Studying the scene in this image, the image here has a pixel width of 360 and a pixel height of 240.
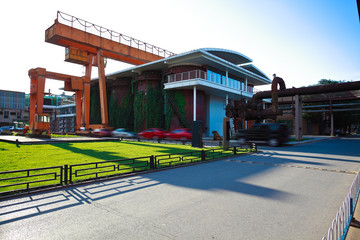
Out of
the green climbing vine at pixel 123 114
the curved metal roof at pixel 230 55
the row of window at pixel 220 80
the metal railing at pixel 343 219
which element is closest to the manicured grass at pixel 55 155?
the metal railing at pixel 343 219

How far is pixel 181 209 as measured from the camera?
432 cm

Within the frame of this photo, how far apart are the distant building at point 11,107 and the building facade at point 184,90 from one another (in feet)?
180

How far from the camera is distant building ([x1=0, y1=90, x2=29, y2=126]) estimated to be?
68.8 m

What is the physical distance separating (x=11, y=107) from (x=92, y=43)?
60.6 metres

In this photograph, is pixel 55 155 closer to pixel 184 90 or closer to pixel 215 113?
pixel 184 90

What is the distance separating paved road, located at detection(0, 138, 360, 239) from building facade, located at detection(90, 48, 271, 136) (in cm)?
2060

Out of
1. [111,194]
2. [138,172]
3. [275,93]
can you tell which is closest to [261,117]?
[275,93]

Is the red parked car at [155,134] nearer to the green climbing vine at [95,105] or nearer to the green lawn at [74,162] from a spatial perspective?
the green lawn at [74,162]

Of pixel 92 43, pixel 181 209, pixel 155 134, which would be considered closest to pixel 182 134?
pixel 155 134

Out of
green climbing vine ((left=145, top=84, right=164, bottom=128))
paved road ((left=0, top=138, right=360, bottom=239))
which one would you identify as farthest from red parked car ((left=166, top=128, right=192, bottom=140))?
paved road ((left=0, top=138, right=360, bottom=239))

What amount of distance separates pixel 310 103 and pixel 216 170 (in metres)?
46.9

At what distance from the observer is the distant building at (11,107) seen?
6875 centimetres

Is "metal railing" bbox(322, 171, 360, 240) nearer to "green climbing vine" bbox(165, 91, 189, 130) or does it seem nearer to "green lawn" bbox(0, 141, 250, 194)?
"green lawn" bbox(0, 141, 250, 194)

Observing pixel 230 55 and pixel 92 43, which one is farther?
pixel 230 55
